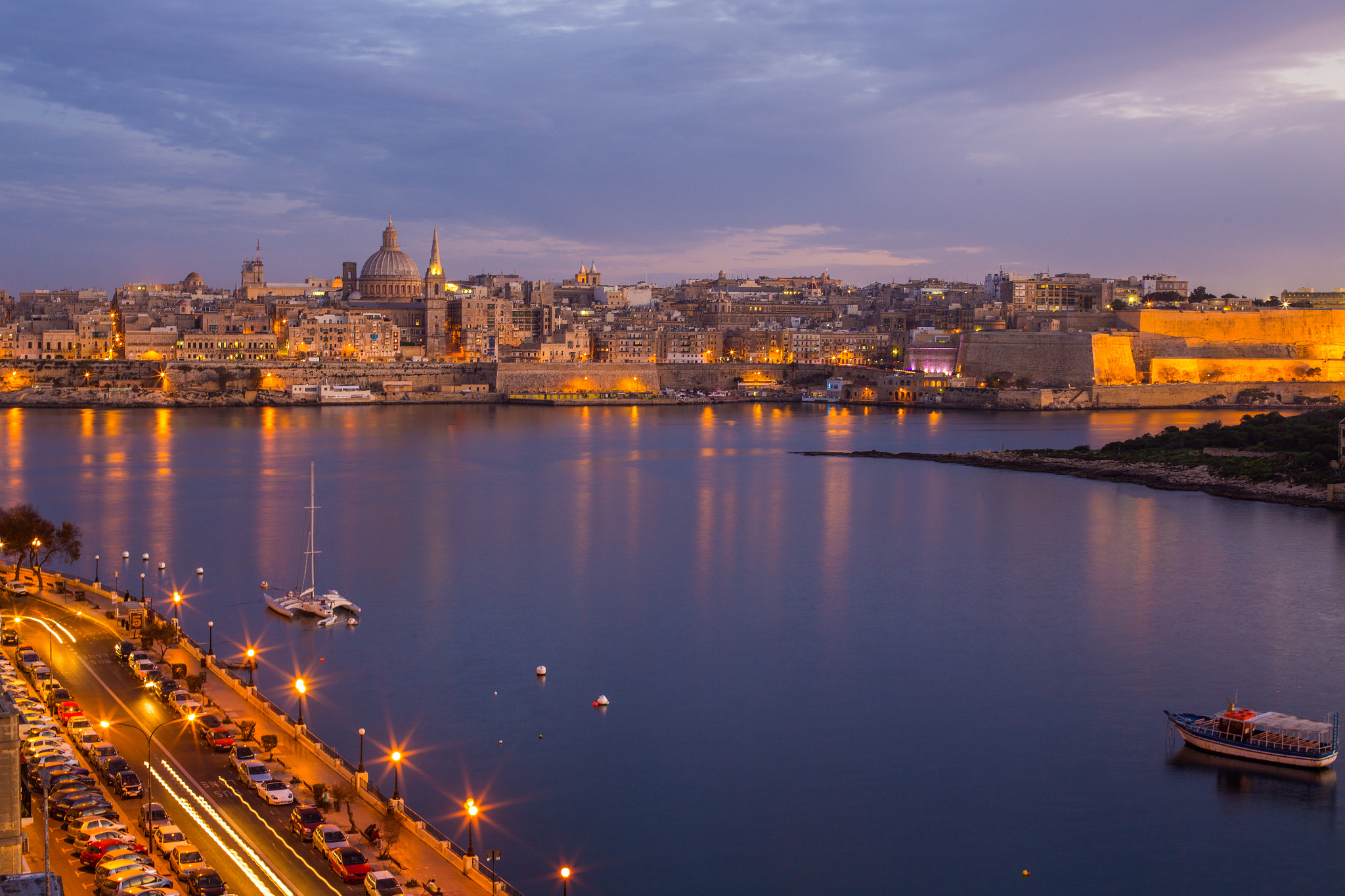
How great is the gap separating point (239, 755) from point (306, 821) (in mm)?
773

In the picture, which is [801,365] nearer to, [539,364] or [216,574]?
[539,364]

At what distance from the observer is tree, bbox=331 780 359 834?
4824 millimetres

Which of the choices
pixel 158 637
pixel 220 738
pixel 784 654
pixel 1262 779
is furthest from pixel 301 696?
pixel 1262 779

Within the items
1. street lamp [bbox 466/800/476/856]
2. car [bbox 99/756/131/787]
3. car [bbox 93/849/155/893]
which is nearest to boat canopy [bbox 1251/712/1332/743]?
street lamp [bbox 466/800/476/856]

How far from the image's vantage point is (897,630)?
28.7 ft

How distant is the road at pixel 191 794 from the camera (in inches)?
169

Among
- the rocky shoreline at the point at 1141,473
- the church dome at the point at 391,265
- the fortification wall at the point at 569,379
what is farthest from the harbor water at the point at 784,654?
the church dome at the point at 391,265

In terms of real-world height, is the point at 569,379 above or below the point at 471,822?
above

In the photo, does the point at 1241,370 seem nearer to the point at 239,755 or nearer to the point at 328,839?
the point at 239,755

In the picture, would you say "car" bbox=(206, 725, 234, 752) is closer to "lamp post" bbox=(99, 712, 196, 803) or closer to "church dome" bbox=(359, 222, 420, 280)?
"lamp post" bbox=(99, 712, 196, 803)

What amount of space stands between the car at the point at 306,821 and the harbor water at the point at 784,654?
667mm

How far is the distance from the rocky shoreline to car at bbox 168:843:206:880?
43.4ft

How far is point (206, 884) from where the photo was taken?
4.09 metres

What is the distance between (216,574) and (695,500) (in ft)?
20.8
